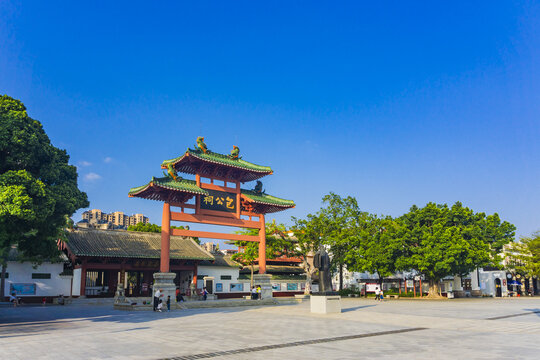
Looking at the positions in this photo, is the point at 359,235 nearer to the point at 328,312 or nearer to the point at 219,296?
the point at 219,296

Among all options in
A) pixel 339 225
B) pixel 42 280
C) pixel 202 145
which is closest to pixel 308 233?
pixel 339 225

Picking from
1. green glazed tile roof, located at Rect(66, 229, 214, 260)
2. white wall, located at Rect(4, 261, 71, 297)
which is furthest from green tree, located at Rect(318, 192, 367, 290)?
white wall, located at Rect(4, 261, 71, 297)

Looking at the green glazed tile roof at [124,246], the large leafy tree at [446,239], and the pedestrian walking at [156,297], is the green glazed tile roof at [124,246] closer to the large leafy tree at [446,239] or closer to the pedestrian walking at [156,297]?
the pedestrian walking at [156,297]

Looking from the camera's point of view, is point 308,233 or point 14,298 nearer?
point 14,298

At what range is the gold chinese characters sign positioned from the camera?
30484 millimetres

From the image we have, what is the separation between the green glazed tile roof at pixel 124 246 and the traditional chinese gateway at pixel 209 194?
6.75m

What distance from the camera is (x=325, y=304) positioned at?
22.0 metres

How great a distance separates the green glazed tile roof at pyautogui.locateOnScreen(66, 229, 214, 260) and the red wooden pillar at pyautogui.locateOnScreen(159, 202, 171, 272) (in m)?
7.09

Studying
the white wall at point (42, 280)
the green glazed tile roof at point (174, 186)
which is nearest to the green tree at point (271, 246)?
the green glazed tile roof at point (174, 186)

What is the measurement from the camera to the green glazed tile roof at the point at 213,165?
3005cm

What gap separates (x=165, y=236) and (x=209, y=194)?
4644mm

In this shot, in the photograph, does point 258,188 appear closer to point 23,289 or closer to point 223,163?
point 223,163

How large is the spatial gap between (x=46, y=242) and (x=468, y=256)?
33917 mm

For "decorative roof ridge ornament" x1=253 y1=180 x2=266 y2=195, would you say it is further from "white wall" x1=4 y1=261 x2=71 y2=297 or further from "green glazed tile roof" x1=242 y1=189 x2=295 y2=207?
"white wall" x1=4 y1=261 x2=71 y2=297
